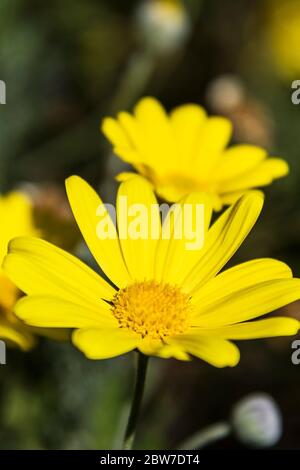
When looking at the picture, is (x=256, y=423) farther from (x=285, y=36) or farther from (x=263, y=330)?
(x=285, y=36)

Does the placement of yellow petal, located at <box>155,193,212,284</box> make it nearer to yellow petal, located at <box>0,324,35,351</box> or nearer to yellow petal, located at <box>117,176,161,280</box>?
yellow petal, located at <box>117,176,161,280</box>

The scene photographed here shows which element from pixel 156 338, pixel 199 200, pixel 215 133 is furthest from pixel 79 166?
pixel 156 338

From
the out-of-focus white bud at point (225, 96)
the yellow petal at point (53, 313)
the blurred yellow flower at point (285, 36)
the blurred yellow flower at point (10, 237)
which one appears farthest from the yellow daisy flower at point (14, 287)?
the blurred yellow flower at point (285, 36)

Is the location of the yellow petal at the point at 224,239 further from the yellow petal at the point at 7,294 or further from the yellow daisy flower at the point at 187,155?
the yellow petal at the point at 7,294

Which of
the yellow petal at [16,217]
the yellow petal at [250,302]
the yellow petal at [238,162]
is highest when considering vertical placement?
the yellow petal at [238,162]

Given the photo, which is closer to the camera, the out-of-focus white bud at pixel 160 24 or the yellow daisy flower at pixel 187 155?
the yellow daisy flower at pixel 187 155

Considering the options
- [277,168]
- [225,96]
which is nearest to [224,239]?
[277,168]

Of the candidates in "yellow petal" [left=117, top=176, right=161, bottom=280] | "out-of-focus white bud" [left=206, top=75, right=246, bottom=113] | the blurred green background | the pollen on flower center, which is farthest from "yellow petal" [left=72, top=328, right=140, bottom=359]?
"out-of-focus white bud" [left=206, top=75, right=246, bottom=113]
